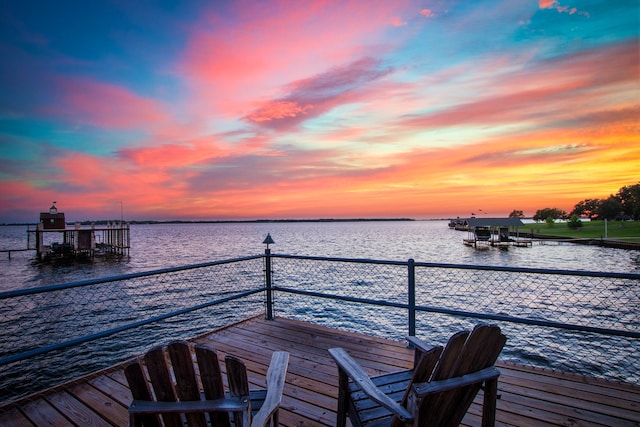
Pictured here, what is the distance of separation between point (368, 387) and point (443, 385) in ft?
1.34

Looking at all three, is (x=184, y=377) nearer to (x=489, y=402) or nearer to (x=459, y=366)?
(x=459, y=366)

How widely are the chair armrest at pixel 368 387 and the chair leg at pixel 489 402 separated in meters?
0.73

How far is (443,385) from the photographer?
1602mm

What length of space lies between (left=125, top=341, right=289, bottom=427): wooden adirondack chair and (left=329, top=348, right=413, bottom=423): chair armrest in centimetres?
53

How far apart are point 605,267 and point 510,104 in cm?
1783

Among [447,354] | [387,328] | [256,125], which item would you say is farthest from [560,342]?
[256,125]

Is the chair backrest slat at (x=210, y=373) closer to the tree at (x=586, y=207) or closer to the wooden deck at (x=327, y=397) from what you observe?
the wooden deck at (x=327, y=397)

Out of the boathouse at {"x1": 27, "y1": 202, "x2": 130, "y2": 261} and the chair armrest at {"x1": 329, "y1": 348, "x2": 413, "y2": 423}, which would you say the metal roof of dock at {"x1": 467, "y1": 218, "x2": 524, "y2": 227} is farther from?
the boathouse at {"x1": 27, "y1": 202, "x2": 130, "y2": 261}

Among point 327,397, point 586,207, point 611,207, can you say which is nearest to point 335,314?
point 327,397

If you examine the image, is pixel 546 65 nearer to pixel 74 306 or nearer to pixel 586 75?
pixel 586 75

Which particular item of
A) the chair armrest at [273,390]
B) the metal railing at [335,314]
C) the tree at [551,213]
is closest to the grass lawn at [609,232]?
the tree at [551,213]

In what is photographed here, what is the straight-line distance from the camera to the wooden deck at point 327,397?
2.62m

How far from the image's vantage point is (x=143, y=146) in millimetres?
15766

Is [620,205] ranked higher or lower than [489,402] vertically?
higher
